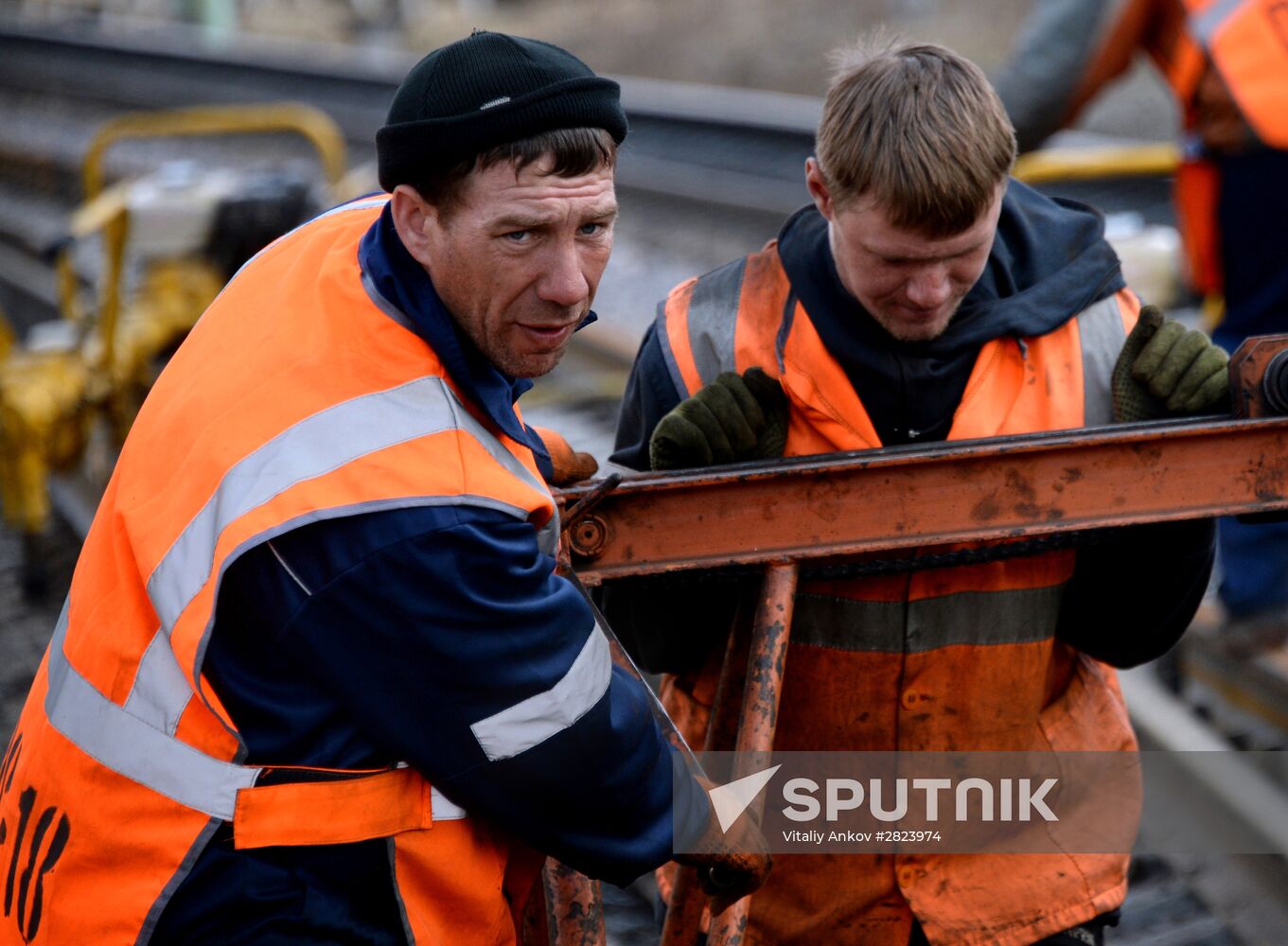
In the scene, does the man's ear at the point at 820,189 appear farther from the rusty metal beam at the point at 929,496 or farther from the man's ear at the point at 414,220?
the man's ear at the point at 414,220

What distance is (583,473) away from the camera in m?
2.47

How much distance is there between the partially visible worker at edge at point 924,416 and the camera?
2.36 m

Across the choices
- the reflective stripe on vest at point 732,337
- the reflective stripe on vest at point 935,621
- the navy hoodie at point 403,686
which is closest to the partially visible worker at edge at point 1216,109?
the reflective stripe on vest at point 732,337

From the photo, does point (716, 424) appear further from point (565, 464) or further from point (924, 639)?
point (924, 639)

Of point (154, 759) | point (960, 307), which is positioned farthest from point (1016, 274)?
point (154, 759)

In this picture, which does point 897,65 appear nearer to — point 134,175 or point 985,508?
point 985,508

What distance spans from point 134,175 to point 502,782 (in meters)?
13.6

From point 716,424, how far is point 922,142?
1.82ft

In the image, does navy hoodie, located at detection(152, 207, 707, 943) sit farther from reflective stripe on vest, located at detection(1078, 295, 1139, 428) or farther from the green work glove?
reflective stripe on vest, located at detection(1078, 295, 1139, 428)

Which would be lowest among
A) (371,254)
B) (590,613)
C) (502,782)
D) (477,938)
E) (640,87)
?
(477,938)

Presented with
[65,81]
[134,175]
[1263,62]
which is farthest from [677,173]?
[65,81]

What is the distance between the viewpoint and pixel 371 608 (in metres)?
1.81

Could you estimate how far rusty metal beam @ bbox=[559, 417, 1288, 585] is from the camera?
92.3 inches

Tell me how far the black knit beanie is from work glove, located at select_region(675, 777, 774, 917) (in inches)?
40.0
